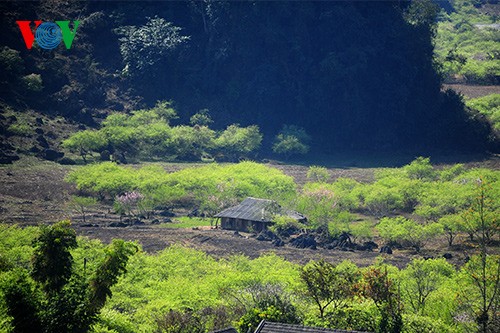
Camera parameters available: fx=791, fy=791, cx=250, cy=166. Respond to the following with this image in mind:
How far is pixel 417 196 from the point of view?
90.8m

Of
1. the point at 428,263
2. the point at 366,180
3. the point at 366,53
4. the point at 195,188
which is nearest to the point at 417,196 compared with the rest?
the point at 366,180

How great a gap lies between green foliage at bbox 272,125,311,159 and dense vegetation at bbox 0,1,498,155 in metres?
2.47

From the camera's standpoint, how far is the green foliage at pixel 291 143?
425ft

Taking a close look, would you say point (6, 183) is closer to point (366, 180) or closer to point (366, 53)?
point (366, 180)

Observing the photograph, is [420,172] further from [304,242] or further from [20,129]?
[20,129]

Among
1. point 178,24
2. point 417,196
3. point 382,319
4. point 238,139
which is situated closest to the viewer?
point 382,319

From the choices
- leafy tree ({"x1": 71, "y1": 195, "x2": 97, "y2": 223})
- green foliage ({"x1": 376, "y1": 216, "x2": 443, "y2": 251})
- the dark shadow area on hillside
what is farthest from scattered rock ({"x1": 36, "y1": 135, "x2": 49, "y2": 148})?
green foliage ({"x1": 376, "y1": 216, "x2": 443, "y2": 251})

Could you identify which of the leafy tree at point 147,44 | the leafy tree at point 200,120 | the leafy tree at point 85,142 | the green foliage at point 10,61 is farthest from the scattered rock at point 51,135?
the leafy tree at point 147,44

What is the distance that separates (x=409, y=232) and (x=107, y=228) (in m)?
30.9

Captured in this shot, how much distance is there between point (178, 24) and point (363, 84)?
124 ft

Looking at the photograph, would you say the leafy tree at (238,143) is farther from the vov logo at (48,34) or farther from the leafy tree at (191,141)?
the vov logo at (48,34)

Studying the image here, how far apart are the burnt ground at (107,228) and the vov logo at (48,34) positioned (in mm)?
38294

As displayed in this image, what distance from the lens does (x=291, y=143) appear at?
12950 cm

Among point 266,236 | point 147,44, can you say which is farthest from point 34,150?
point 266,236
